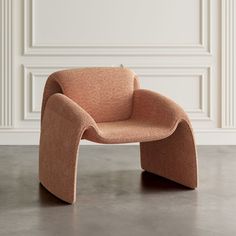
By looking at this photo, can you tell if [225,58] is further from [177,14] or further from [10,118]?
[10,118]

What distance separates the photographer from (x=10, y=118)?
15.4 ft

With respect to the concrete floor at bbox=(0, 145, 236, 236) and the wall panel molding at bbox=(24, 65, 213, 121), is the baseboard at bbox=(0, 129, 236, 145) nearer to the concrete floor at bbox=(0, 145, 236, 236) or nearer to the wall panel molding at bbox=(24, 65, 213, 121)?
the wall panel molding at bbox=(24, 65, 213, 121)

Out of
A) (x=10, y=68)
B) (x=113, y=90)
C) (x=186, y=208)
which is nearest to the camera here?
(x=186, y=208)

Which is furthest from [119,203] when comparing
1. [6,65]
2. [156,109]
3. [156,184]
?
[6,65]

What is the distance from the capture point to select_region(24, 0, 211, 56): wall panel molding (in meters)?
4.68

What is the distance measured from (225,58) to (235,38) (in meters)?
0.18

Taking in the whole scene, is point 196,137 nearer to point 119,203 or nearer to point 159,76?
point 159,76

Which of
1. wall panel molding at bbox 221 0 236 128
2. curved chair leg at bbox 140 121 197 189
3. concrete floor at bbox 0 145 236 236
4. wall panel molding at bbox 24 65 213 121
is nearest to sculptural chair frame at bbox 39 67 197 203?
curved chair leg at bbox 140 121 197 189

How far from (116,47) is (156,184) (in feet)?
5.70

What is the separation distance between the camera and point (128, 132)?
2932 mm

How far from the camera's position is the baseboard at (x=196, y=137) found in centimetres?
470

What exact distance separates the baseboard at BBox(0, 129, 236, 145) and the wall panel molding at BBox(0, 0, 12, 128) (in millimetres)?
81

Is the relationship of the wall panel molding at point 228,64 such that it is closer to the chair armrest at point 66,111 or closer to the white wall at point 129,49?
the white wall at point 129,49

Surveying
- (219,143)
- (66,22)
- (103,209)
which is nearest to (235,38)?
(219,143)
